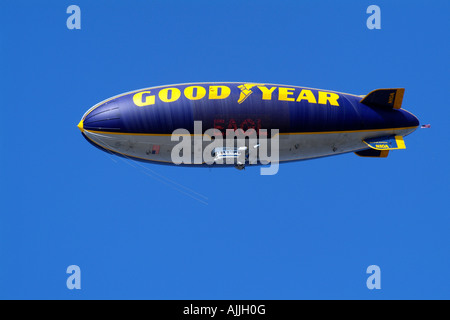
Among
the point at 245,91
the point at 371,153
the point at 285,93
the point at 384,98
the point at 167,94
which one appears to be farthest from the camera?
the point at 371,153

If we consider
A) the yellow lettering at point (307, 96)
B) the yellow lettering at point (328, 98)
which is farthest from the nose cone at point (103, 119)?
the yellow lettering at point (328, 98)

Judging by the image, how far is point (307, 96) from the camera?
3225 centimetres

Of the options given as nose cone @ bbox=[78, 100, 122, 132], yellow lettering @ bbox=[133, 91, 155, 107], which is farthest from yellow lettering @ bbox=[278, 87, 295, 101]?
nose cone @ bbox=[78, 100, 122, 132]

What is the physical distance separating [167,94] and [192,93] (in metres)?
1.28

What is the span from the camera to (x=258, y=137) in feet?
101

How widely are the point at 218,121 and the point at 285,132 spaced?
11.9 ft

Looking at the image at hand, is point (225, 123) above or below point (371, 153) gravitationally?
above

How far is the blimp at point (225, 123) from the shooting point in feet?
98.4

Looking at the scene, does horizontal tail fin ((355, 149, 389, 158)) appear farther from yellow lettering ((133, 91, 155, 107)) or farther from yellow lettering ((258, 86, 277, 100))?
yellow lettering ((133, 91, 155, 107))

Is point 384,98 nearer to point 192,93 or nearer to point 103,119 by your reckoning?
point 192,93

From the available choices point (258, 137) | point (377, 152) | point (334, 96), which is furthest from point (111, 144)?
point (377, 152)

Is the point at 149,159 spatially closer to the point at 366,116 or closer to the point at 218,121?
the point at 218,121

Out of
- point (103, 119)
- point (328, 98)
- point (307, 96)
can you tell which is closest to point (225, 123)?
point (307, 96)

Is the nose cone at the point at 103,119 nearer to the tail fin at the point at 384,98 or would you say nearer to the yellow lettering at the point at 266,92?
the yellow lettering at the point at 266,92
